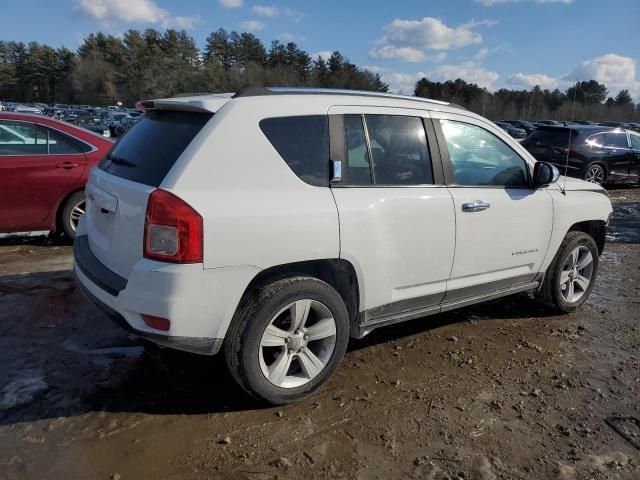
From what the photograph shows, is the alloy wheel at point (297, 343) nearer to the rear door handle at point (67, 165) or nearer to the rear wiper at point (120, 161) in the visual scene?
the rear wiper at point (120, 161)

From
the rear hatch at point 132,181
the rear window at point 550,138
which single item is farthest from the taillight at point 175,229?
the rear window at point 550,138

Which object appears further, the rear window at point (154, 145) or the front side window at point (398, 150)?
the front side window at point (398, 150)

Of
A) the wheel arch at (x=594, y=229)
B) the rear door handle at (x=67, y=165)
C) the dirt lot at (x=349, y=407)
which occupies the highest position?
the rear door handle at (x=67, y=165)

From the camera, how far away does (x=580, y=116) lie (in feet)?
243

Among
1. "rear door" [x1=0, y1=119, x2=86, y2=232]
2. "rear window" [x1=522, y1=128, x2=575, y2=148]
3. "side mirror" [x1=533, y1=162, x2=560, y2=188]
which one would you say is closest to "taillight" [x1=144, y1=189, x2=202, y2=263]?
"side mirror" [x1=533, y1=162, x2=560, y2=188]

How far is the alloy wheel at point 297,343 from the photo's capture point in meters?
3.11

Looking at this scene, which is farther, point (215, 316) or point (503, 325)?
point (503, 325)

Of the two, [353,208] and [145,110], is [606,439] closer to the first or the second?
[353,208]

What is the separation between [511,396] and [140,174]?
2.64m

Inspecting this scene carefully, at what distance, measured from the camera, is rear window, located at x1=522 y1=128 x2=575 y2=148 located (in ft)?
41.6

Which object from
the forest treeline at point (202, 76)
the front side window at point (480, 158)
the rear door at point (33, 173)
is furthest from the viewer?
the forest treeline at point (202, 76)

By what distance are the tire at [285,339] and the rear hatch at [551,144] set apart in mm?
10816

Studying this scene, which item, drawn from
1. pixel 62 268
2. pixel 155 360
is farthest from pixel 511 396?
pixel 62 268

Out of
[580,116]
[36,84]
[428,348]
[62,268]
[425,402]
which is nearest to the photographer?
[425,402]
